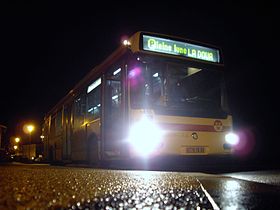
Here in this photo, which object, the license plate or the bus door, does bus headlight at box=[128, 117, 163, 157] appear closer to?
the bus door

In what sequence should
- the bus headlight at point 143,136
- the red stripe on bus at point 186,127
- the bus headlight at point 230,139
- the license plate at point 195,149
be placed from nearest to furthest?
the bus headlight at point 143,136
the red stripe on bus at point 186,127
the license plate at point 195,149
the bus headlight at point 230,139

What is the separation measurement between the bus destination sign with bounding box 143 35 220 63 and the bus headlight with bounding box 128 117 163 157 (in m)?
1.85

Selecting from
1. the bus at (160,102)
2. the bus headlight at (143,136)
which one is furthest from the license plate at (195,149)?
the bus headlight at (143,136)

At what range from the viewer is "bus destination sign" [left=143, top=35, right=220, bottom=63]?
8.24 metres

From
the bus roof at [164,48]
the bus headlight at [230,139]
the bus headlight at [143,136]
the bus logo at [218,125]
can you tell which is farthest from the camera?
the bus headlight at [230,139]

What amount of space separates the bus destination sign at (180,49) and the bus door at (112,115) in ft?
3.31

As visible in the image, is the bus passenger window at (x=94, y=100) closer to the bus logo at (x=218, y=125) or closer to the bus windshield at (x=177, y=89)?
the bus windshield at (x=177, y=89)

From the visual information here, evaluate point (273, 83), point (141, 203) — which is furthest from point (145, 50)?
point (273, 83)

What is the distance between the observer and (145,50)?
26.5 ft

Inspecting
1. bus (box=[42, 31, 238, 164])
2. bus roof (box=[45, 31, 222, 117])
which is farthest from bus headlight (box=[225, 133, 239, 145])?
bus roof (box=[45, 31, 222, 117])

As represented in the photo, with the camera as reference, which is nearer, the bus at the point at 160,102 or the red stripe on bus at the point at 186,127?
the bus at the point at 160,102

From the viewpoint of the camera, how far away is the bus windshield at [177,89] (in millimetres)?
7855

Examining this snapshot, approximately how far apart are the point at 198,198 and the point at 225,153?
6.51m

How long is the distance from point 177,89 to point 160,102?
0.60m
